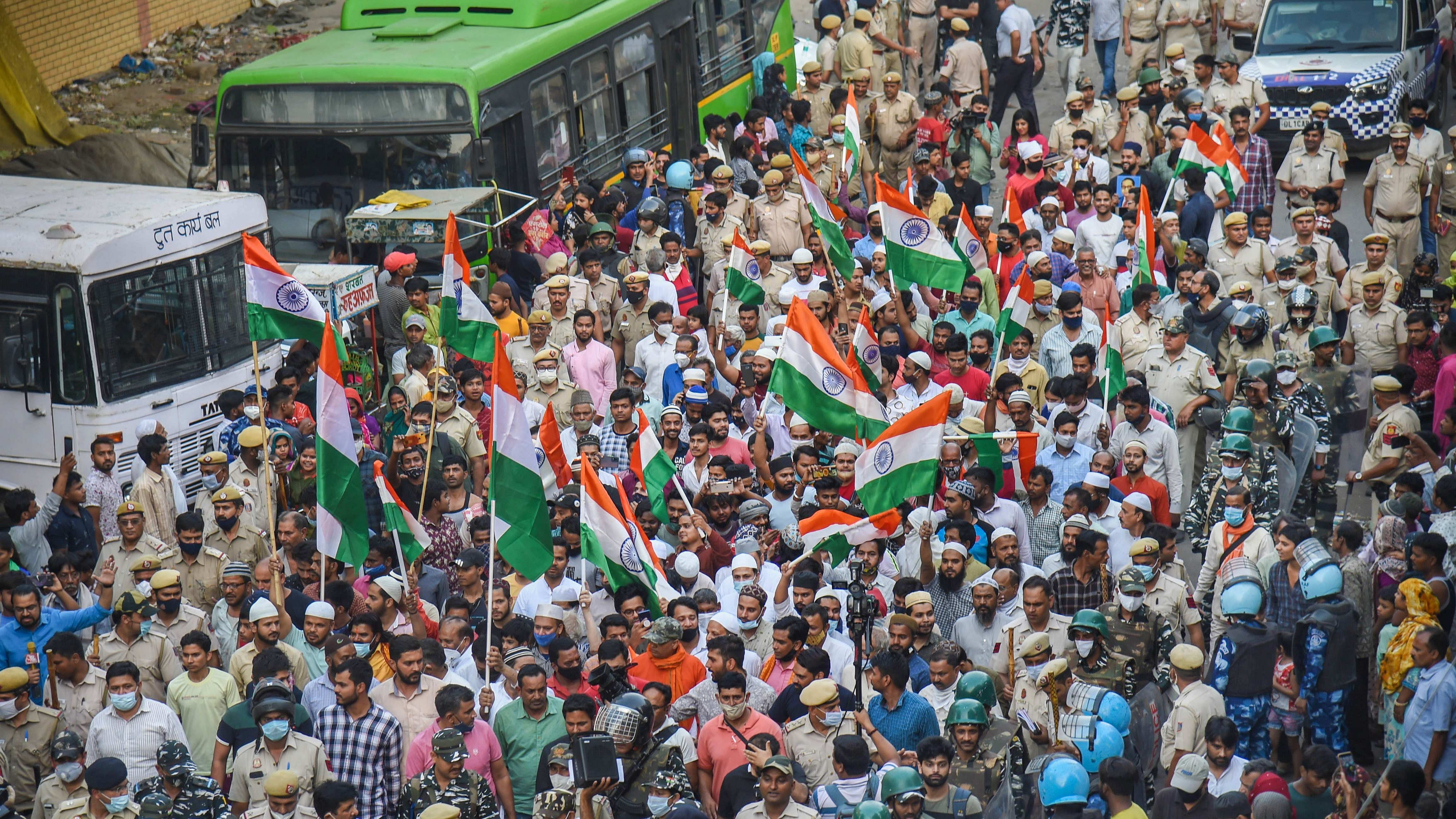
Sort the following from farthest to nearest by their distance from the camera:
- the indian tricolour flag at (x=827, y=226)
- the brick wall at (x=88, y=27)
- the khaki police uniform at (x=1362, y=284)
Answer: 1. the brick wall at (x=88, y=27)
2. the indian tricolour flag at (x=827, y=226)
3. the khaki police uniform at (x=1362, y=284)

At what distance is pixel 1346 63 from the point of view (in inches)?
738

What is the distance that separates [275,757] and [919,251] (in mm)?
6706

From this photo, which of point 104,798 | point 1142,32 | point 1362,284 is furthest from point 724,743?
point 1142,32

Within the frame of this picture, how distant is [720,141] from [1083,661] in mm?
9843

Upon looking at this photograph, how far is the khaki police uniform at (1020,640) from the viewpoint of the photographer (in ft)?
31.0

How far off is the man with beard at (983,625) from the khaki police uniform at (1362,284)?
186 inches

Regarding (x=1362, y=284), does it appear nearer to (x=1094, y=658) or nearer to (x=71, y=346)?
(x=1094, y=658)

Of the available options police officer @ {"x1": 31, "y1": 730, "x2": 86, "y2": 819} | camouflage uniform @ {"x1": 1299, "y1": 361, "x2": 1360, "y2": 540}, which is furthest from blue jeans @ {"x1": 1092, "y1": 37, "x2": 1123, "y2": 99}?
police officer @ {"x1": 31, "y1": 730, "x2": 86, "y2": 819}

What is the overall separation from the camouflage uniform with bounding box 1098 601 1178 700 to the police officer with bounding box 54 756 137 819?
481 centimetres

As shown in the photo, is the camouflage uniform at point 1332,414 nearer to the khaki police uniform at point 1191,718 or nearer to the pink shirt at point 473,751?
the khaki police uniform at point 1191,718

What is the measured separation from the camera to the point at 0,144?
19.5 m

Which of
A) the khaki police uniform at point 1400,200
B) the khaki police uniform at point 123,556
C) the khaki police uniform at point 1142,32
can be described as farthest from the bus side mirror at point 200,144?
the khaki police uniform at point 1142,32

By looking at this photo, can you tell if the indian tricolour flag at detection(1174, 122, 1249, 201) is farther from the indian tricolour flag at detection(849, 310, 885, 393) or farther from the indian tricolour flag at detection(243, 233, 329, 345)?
the indian tricolour flag at detection(243, 233, 329, 345)

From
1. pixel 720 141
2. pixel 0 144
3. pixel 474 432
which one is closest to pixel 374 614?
pixel 474 432
